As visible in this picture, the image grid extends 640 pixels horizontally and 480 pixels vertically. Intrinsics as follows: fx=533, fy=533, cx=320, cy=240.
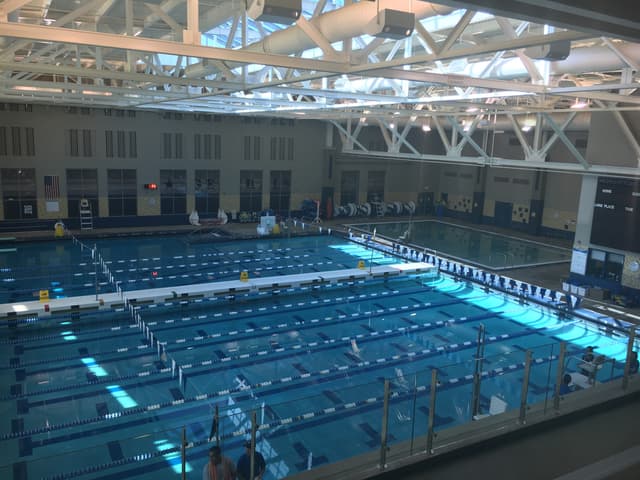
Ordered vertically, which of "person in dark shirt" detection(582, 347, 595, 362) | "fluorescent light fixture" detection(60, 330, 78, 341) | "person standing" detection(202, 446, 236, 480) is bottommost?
"fluorescent light fixture" detection(60, 330, 78, 341)

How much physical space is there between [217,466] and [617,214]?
46.4 feet

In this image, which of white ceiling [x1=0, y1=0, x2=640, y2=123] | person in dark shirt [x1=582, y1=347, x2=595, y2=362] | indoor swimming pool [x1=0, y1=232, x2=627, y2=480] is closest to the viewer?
indoor swimming pool [x1=0, y1=232, x2=627, y2=480]

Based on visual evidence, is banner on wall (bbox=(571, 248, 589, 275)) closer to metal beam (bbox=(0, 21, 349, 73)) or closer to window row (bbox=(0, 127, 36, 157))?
metal beam (bbox=(0, 21, 349, 73))

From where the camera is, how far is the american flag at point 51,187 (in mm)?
22312

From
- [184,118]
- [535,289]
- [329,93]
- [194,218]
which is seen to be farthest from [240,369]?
[184,118]

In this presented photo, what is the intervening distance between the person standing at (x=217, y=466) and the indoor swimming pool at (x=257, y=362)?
150mm

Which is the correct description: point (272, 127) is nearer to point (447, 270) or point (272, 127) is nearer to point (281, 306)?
point (447, 270)

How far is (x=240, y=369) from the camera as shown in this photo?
10.3 metres

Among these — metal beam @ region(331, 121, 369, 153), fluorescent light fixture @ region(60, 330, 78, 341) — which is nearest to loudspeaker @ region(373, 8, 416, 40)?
fluorescent light fixture @ region(60, 330, 78, 341)

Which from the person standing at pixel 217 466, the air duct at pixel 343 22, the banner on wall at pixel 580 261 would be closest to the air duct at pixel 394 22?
the air duct at pixel 343 22

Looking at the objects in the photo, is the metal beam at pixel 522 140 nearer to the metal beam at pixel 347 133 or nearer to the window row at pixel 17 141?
the metal beam at pixel 347 133

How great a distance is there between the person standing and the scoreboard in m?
13.8

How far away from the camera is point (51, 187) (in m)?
22.4

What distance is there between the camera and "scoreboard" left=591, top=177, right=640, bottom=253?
14.9m
